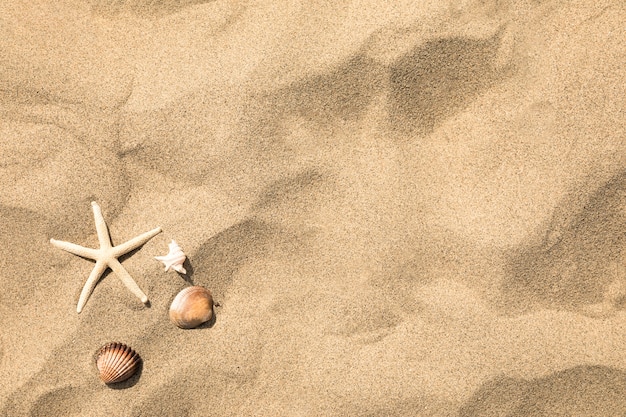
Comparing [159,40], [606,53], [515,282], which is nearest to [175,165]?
[159,40]

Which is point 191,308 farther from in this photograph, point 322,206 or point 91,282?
point 322,206

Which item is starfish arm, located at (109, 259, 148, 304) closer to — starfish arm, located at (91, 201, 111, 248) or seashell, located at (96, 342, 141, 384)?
starfish arm, located at (91, 201, 111, 248)

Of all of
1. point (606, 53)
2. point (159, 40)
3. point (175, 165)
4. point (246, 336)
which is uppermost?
point (159, 40)

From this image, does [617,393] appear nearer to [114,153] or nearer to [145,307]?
[145,307]

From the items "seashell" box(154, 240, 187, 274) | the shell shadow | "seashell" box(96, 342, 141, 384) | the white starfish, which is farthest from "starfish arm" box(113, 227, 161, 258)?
"seashell" box(96, 342, 141, 384)

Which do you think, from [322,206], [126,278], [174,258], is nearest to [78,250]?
[126,278]
